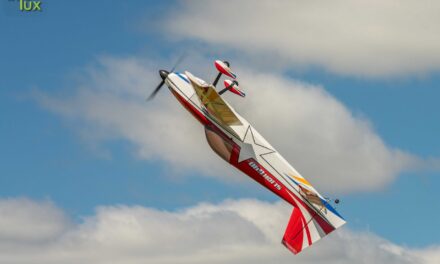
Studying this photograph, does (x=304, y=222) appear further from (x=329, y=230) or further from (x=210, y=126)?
(x=210, y=126)

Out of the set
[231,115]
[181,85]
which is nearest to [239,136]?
[231,115]

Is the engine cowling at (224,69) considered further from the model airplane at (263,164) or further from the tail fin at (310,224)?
the tail fin at (310,224)

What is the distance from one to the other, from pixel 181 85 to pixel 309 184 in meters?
9.06

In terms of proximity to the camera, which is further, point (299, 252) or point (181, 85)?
point (181, 85)

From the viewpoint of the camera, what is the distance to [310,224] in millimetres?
47125

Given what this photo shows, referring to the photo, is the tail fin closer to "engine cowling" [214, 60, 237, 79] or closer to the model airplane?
the model airplane

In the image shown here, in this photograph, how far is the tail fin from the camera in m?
46.7

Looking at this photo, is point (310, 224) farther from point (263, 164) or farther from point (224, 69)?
point (224, 69)

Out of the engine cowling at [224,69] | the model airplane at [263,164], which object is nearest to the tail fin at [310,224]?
the model airplane at [263,164]

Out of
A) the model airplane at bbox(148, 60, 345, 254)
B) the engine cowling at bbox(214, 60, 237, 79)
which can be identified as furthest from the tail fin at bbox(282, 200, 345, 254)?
the engine cowling at bbox(214, 60, 237, 79)

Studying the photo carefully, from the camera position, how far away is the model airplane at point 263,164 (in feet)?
154

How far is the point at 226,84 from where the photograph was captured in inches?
1869

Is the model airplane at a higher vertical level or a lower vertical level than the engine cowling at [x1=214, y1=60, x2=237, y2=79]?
lower

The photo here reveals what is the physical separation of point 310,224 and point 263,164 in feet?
13.5
